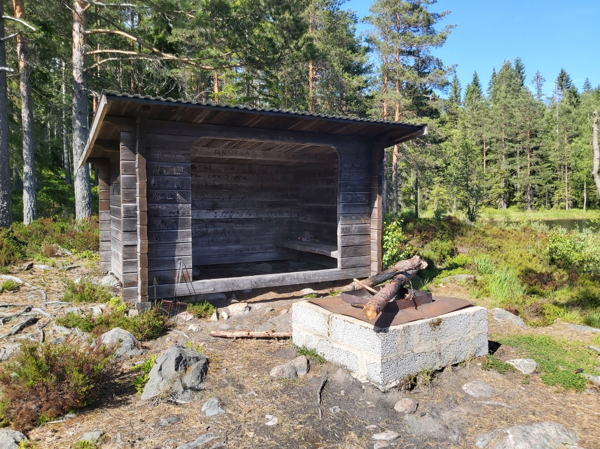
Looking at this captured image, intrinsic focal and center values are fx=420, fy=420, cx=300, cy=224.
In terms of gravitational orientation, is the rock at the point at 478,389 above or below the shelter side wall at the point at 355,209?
below

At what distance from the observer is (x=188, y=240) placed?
661 cm

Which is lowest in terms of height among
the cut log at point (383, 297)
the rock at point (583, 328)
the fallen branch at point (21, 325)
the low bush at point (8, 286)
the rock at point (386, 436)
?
the rock at point (583, 328)

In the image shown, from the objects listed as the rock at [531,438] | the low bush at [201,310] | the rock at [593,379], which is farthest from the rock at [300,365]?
the rock at [593,379]

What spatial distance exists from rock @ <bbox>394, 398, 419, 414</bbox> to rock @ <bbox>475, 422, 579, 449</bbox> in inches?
23.3

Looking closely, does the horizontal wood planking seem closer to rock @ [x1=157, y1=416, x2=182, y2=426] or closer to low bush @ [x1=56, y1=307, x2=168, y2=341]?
low bush @ [x1=56, y1=307, x2=168, y2=341]

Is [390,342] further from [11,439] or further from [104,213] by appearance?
[104,213]

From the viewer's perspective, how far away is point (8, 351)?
492 centimetres

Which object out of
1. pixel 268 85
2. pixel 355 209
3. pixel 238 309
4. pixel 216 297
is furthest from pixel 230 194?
pixel 268 85

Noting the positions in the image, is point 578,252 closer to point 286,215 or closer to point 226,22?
point 286,215

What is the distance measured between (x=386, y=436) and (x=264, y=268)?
710 cm

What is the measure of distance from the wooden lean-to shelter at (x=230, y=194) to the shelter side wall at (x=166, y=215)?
15 mm

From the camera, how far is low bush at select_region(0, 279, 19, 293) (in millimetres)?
7113

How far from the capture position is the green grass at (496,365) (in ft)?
15.1

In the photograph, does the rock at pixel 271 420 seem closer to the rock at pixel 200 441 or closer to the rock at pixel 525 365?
the rock at pixel 200 441
